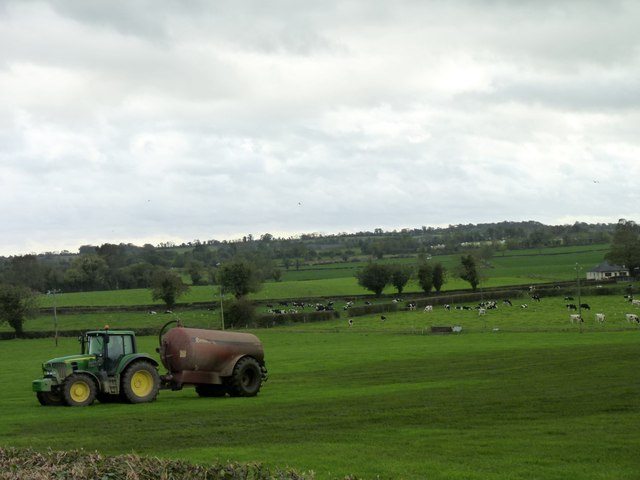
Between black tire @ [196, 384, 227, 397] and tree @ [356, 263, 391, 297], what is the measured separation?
349ft

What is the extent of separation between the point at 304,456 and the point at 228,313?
89425 millimetres

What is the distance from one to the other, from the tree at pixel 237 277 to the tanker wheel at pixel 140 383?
10246 centimetres

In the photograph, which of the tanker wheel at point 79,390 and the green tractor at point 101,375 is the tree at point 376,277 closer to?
the green tractor at point 101,375

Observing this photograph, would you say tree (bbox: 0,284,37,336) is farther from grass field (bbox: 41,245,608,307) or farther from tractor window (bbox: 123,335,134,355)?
tractor window (bbox: 123,335,134,355)

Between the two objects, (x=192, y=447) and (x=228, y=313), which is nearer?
(x=192, y=447)

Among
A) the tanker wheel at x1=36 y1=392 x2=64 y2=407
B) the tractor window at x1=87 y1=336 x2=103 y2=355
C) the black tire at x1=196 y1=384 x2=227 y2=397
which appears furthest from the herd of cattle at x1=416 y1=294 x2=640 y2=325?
the tanker wheel at x1=36 y1=392 x2=64 y2=407

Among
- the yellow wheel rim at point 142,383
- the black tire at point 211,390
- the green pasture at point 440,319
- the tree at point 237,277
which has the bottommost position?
the green pasture at point 440,319

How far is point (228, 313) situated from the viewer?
10725 centimetres

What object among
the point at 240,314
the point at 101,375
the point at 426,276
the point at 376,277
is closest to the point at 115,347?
the point at 101,375

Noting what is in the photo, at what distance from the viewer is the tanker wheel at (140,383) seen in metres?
30.8

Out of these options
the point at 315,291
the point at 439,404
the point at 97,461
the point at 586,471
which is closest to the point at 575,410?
the point at 439,404

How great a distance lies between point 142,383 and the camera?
3148 centimetres

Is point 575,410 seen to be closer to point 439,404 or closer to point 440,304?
point 439,404

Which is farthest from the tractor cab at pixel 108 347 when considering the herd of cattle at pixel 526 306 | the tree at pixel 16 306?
the tree at pixel 16 306
